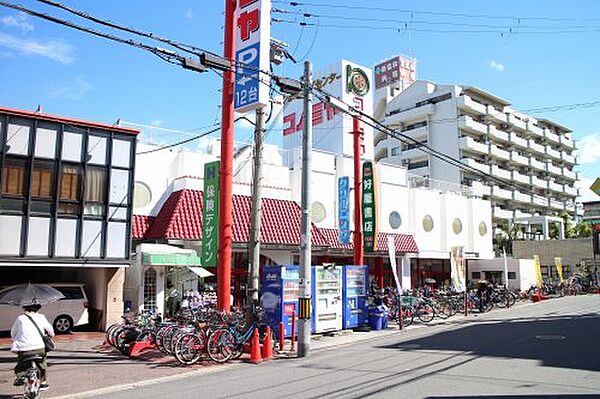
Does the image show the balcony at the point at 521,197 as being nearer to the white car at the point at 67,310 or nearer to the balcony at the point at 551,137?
the balcony at the point at 551,137

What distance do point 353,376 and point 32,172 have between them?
1256 cm

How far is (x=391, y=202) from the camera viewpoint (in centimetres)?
3092

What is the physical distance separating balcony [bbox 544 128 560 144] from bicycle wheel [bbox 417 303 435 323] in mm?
69795

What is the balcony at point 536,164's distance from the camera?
76.8 m

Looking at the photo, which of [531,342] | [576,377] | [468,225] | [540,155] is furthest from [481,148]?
[576,377]

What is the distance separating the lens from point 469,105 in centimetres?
6750

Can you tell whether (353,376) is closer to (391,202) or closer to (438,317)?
(438,317)

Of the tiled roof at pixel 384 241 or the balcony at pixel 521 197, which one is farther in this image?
the balcony at pixel 521 197

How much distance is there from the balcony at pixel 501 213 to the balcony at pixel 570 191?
2235 cm

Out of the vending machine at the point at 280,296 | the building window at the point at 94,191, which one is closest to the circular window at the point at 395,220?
the vending machine at the point at 280,296

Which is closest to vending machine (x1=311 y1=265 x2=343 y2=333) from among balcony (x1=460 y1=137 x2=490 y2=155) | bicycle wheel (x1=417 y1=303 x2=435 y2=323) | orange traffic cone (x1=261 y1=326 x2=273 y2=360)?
orange traffic cone (x1=261 y1=326 x2=273 y2=360)

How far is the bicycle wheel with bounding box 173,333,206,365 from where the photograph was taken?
482 inches

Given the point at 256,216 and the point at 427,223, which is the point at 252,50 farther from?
the point at 427,223

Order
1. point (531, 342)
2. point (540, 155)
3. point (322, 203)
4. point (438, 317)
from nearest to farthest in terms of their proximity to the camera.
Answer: point (531, 342)
point (438, 317)
point (322, 203)
point (540, 155)
